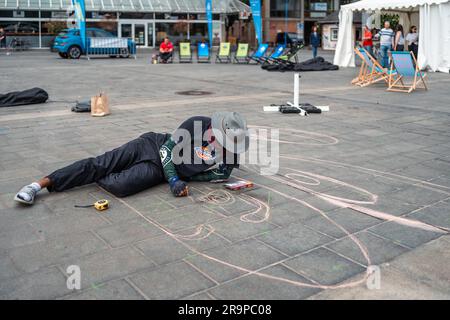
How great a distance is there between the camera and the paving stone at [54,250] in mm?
3525

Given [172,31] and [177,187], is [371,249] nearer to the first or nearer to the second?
[177,187]

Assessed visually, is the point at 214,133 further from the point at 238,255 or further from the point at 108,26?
the point at 108,26

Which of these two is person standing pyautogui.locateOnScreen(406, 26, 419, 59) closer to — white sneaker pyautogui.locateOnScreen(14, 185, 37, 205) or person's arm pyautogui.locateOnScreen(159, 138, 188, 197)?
person's arm pyautogui.locateOnScreen(159, 138, 188, 197)

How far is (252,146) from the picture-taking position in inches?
277

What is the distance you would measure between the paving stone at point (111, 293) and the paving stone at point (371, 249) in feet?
5.09

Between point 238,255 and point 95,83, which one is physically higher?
point 95,83

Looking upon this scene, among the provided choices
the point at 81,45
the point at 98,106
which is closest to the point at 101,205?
the point at 98,106

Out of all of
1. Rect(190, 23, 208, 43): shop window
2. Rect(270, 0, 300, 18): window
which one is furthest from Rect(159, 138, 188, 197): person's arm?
Rect(270, 0, 300, 18): window

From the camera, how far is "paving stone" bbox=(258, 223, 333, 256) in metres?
3.81

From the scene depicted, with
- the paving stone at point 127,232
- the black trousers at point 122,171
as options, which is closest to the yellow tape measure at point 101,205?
the black trousers at point 122,171

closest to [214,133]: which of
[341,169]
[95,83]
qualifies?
[341,169]

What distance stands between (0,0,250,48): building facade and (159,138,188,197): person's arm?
32639 millimetres

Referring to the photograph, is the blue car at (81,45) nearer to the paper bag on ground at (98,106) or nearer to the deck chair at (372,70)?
the deck chair at (372,70)

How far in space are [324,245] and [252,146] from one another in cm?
329
